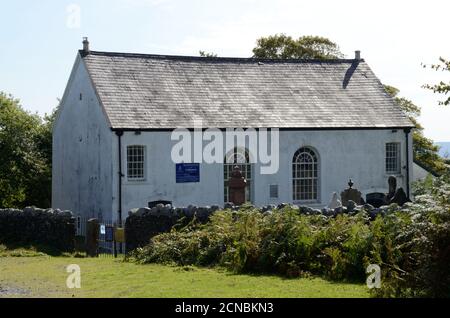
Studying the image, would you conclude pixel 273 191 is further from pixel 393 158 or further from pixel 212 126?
pixel 393 158

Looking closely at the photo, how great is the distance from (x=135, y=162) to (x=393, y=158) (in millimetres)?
13636

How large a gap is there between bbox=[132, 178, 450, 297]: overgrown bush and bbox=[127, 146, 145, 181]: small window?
1147 centimetres

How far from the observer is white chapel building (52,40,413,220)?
34.7 m

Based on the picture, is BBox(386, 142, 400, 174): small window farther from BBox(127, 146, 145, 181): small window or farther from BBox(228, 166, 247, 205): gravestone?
BBox(127, 146, 145, 181): small window

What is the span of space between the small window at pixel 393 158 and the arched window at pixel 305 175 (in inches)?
159

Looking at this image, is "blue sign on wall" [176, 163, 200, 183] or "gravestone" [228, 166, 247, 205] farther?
"blue sign on wall" [176, 163, 200, 183]

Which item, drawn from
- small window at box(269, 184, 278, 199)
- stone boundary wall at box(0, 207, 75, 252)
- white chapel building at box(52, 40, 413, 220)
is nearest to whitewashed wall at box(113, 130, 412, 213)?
white chapel building at box(52, 40, 413, 220)

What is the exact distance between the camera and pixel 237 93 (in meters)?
38.6

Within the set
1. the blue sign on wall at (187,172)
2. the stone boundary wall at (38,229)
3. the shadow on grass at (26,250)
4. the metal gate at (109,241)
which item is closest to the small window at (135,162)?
the blue sign on wall at (187,172)

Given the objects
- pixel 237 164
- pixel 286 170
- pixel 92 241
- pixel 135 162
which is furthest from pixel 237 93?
pixel 92 241

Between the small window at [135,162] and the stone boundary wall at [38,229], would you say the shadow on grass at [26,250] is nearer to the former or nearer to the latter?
the stone boundary wall at [38,229]

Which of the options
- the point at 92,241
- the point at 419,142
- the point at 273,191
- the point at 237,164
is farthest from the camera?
the point at 419,142
